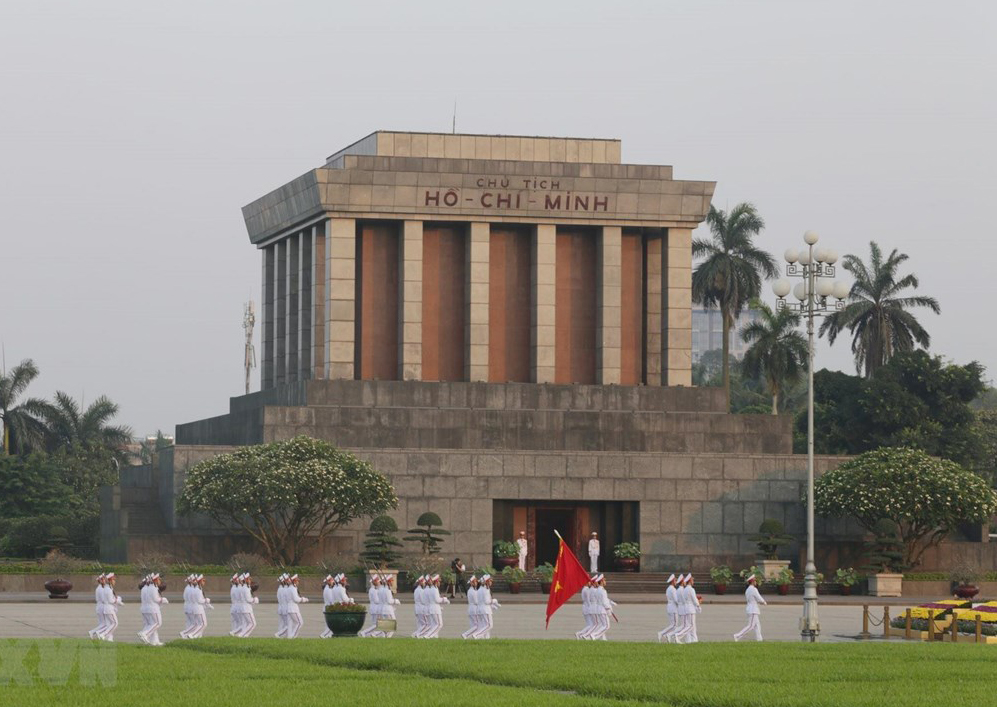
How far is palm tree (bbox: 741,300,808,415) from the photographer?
99062 millimetres

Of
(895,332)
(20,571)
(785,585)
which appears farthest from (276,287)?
(895,332)

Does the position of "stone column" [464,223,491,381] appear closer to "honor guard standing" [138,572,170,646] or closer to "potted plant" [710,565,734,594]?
"potted plant" [710,565,734,594]

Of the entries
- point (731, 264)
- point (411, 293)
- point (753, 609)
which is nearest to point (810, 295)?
point (753, 609)

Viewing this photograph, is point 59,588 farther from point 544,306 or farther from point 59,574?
point 544,306

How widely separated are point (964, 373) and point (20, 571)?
49.4 m

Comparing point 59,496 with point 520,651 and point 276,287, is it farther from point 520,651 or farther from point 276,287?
point 520,651

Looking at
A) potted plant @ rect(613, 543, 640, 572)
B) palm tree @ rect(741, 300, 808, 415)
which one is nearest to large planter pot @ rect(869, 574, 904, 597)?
potted plant @ rect(613, 543, 640, 572)

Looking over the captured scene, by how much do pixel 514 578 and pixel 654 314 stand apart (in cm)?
1831

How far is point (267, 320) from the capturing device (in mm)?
85062

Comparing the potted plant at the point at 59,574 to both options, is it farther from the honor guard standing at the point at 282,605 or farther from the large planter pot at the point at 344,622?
the large planter pot at the point at 344,622

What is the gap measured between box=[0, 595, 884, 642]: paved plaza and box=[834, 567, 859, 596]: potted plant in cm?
570

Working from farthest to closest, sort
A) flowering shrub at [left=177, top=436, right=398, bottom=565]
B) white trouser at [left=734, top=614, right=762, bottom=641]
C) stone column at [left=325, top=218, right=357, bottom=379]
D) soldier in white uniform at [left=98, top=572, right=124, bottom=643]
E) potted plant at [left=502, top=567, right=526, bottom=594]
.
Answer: stone column at [left=325, top=218, right=357, bottom=379] < flowering shrub at [left=177, top=436, right=398, bottom=565] < potted plant at [left=502, top=567, right=526, bottom=594] < white trouser at [left=734, top=614, right=762, bottom=641] < soldier in white uniform at [left=98, top=572, right=124, bottom=643]

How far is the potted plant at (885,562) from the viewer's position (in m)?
63.0

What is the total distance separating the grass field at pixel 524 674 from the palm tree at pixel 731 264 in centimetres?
6053
